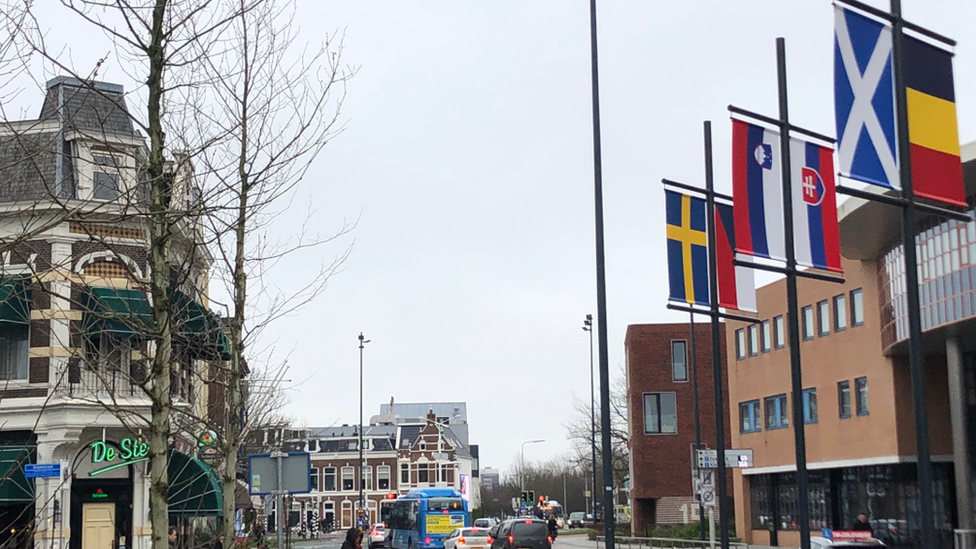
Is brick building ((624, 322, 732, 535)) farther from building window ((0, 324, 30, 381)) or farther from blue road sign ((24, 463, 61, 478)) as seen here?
blue road sign ((24, 463, 61, 478))

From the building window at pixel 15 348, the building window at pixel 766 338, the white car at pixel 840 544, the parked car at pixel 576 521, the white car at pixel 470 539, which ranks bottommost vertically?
the parked car at pixel 576 521

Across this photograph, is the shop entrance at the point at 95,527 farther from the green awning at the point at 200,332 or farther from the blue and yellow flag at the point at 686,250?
the blue and yellow flag at the point at 686,250

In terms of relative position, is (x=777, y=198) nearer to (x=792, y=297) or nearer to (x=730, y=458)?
(x=792, y=297)

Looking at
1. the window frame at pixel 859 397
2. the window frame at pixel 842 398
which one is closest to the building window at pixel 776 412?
the window frame at pixel 842 398

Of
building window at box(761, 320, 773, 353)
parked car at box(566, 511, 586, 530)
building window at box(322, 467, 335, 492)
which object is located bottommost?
parked car at box(566, 511, 586, 530)

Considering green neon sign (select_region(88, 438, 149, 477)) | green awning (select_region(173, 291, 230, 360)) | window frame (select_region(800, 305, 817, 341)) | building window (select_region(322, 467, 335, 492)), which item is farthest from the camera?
building window (select_region(322, 467, 335, 492))

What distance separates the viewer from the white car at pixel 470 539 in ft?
144

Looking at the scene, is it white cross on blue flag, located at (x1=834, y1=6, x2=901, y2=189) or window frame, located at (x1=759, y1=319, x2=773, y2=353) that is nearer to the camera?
white cross on blue flag, located at (x1=834, y1=6, x2=901, y2=189)

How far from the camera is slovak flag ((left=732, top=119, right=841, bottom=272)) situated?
16172 millimetres

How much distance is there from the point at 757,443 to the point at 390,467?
76.7 metres

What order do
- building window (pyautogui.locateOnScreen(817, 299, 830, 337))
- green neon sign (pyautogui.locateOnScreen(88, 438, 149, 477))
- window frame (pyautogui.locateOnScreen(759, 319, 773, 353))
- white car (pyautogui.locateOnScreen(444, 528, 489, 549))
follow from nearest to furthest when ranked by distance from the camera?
green neon sign (pyautogui.locateOnScreen(88, 438, 149, 477)) → white car (pyautogui.locateOnScreen(444, 528, 489, 549)) → building window (pyautogui.locateOnScreen(817, 299, 830, 337)) → window frame (pyautogui.locateOnScreen(759, 319, 773, 353))

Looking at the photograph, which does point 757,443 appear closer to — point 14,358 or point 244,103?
point 14,358

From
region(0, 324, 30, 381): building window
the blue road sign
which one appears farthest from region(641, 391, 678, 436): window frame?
the blue road sign

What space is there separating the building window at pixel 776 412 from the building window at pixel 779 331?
7.48 ft
